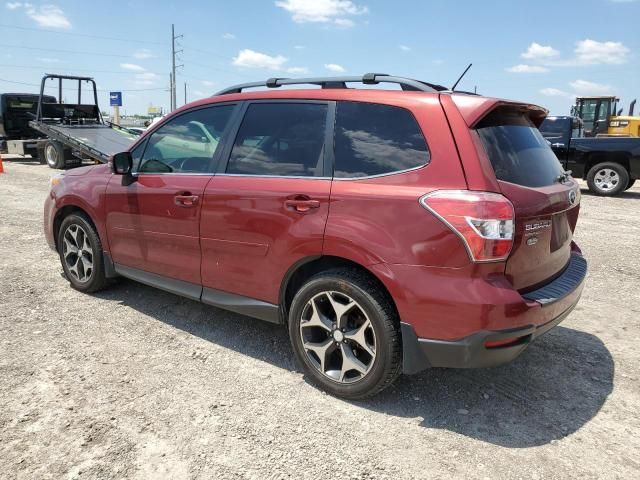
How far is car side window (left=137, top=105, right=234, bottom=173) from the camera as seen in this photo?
354 centimetres

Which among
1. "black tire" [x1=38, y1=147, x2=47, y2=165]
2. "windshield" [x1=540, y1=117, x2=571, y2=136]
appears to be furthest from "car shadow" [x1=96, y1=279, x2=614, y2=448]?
"black tire" [x1=38, y1=147, x2=47, y2=165]

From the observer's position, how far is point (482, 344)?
2445mm

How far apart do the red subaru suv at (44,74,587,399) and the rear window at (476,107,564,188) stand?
0.04ft

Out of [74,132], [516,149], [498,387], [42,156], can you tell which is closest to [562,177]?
[516,149]

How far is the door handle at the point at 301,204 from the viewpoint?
2863mm

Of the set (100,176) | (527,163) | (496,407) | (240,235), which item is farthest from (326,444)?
(100,176)

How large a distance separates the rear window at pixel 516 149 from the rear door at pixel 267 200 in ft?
3.01

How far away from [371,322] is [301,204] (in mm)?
801

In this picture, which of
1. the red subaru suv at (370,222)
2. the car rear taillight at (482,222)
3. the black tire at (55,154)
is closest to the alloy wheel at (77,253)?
the red subaru suv at (370,222)

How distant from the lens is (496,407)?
9.49ft

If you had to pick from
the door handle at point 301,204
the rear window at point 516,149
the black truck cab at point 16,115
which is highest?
the black truck cab at point 16,115

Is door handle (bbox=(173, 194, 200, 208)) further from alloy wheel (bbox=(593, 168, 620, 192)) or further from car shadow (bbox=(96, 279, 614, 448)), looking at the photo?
alloy wheel (bbox=(593, 168, 620, 192))

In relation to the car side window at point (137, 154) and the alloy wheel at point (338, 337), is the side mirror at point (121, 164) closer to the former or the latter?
the car side window at point (137, 154)

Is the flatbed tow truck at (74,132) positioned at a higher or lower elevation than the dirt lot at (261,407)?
higher
